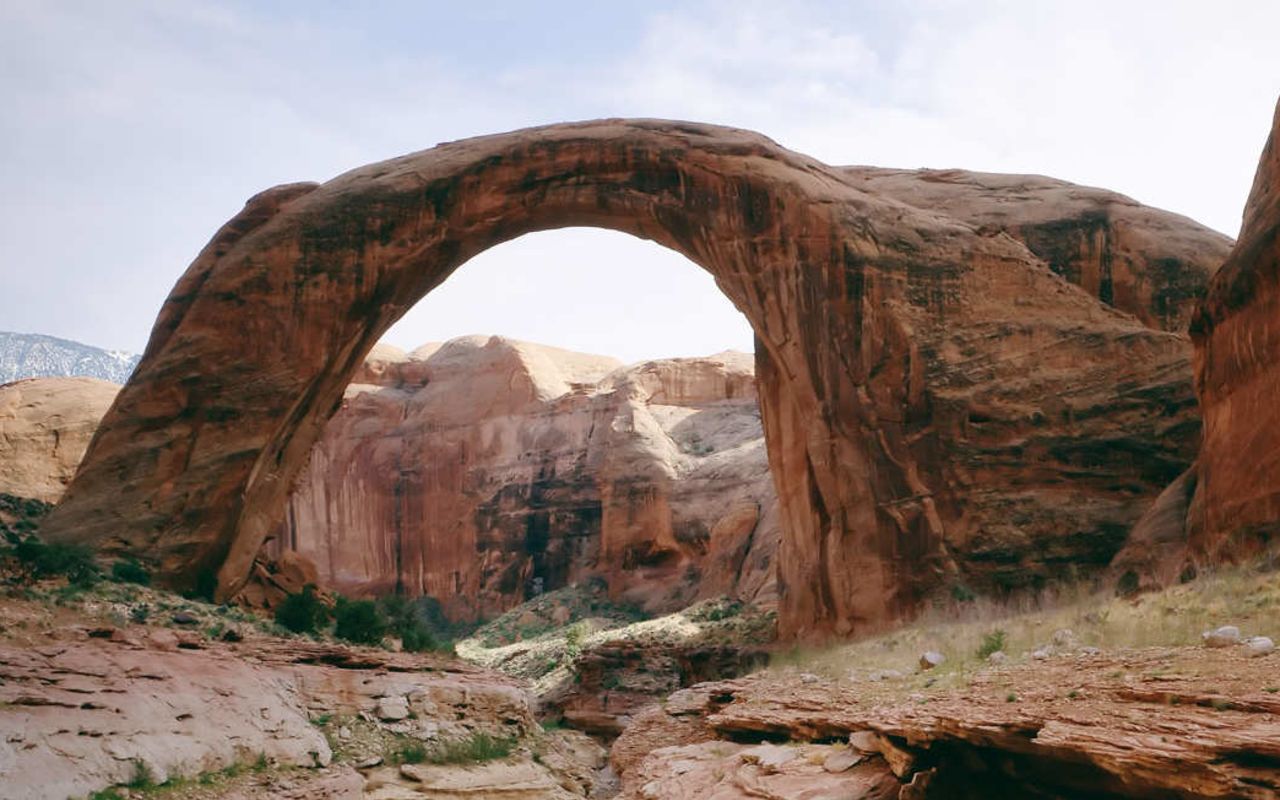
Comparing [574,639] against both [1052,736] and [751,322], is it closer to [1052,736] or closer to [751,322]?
[751,322]

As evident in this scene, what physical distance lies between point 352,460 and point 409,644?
2713 centimetres

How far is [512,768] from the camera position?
15.0 meters

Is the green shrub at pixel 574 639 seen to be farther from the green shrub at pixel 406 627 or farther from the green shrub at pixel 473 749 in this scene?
the green shrub at pixel 473 749

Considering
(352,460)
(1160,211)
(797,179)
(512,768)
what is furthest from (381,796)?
(352,460)

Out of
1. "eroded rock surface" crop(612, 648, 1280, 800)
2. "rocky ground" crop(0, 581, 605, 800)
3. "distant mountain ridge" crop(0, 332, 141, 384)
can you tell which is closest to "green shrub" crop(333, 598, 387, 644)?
"rocky ground" crop(0, 581, 605, 800)

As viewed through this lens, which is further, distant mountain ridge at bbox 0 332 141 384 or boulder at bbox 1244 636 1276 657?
distant mountain ridge at bbox 0 332 141 384

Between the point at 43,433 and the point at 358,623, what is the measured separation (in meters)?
14.8

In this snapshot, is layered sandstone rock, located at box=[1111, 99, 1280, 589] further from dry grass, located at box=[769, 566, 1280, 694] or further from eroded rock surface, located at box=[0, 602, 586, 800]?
eroded rock surface, located at box=[0, 602, 586, 800]

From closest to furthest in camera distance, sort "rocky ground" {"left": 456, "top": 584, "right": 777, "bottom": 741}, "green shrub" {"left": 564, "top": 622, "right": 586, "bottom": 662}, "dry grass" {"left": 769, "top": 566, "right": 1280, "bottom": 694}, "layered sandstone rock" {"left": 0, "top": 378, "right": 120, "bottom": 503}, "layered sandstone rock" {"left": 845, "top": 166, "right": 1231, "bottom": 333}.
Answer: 1. "dry grass" {"left": 769, "top": 566, "right": 1280, "bottom": 694}
2. "layered sandstone rock" {"left": 845, "top": 166, "right": 1231, "bottom": 333}
3. "rocky ground" {"left": 456, "top": 584, "right": 777, "bottom": 741}
4. "layered sandstone rock" {"left": 0, "top": 378, "right": 120, "bottom": 503}
5. "green shrub" {"left": 564, "top": 622, "right": 586, "bottom": 662}

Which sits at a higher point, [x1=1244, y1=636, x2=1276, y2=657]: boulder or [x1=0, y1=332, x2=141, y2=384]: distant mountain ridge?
[x1=0, y1=332, x2=141, y2=384]: distant mountain ridge

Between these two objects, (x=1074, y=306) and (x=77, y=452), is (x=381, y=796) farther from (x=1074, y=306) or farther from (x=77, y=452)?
(x=77, y=452)

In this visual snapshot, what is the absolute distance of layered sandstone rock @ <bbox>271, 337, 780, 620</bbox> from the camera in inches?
1483

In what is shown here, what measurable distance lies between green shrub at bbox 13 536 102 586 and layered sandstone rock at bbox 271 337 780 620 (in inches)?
754

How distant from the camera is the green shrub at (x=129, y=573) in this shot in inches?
718
